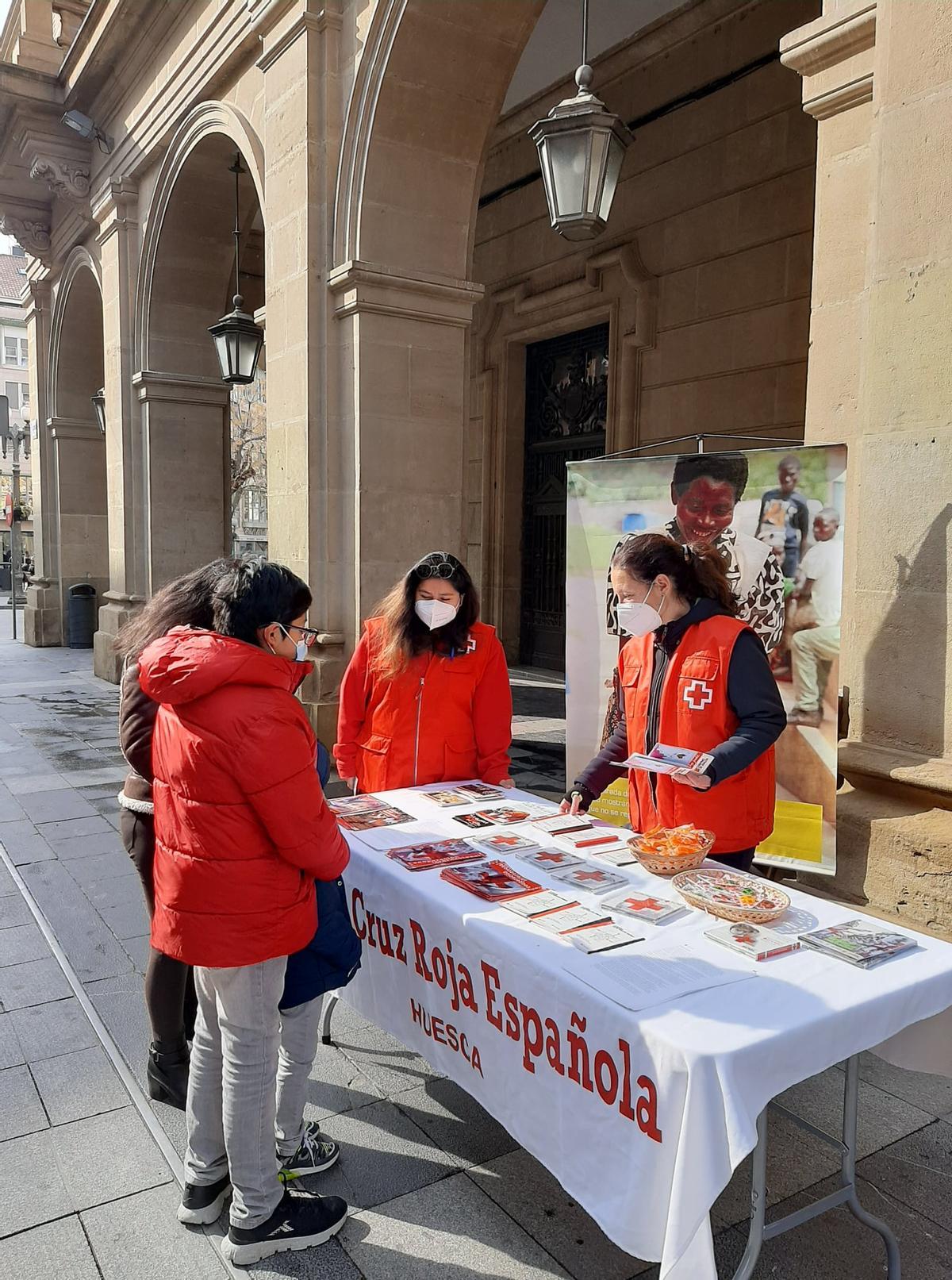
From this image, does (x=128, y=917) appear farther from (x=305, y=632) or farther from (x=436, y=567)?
(x=305, y=632)

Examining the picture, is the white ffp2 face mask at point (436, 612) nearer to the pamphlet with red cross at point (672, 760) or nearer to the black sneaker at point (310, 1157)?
the pamphlet with red cross at point (672, 760)

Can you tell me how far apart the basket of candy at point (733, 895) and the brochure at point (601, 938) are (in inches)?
10.1

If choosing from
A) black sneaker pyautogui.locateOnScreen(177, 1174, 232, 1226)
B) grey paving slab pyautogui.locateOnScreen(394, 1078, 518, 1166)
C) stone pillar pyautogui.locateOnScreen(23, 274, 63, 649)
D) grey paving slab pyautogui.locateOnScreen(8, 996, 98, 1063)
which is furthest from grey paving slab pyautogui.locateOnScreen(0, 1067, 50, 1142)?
stone pillar pyautogui.locateOnScreen(23, 274, 63, 649)

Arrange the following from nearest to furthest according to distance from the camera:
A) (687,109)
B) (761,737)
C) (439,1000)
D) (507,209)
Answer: (439,1000) → (761,737) → (687,109) → (507,209)

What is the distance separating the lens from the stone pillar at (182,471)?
1108 centimetres

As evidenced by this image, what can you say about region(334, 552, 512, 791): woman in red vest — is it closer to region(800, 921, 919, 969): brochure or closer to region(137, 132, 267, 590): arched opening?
region(800, 921, 919, 969): brochure

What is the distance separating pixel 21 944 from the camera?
14.2ft

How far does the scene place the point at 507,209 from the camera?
453 inches

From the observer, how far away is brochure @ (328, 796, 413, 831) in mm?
3232

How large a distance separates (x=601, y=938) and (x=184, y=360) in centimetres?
1039

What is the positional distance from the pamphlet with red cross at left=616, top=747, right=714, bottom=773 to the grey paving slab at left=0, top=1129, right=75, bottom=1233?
2.04 meters

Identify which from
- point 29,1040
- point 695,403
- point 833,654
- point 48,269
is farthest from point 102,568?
point 833,654

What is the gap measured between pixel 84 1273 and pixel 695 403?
836cm

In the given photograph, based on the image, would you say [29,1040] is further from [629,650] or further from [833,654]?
[833,654]
